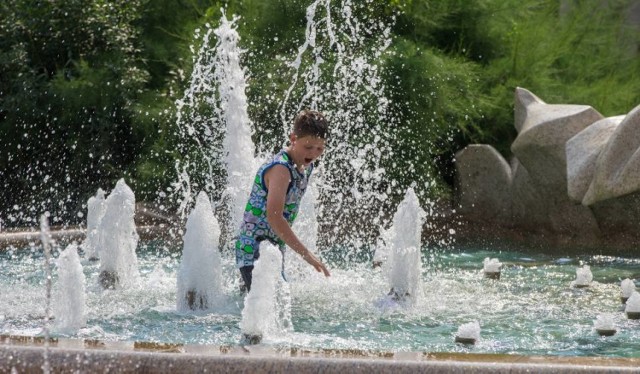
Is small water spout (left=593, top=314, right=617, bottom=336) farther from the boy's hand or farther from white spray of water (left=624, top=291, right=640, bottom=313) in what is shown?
the boy's hand

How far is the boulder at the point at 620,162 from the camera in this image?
25.7ft

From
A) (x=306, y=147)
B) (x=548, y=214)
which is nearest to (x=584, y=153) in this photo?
(x=548, y=214)

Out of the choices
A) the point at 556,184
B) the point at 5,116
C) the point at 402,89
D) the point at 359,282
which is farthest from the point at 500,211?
the point at 5,116

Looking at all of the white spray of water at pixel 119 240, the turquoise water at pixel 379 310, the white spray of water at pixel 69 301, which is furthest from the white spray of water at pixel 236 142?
the white spray of water at pixel 69 301

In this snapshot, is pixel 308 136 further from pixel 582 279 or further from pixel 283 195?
pixel 582 279

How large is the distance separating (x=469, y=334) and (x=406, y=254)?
1.37 metres

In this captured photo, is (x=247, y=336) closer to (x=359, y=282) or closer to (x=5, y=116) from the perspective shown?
(x=359, y=282)

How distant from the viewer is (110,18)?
41.1 feet

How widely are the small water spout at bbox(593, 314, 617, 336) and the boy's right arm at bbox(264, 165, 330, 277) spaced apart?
141cm

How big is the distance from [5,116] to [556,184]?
631 cm

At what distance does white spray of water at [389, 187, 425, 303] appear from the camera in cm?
608

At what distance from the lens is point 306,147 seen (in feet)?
15.8

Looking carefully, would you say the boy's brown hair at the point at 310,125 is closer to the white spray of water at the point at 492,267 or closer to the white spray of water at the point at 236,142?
the white spray of water at the point at 492,267

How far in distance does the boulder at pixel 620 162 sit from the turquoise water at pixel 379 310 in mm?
565
